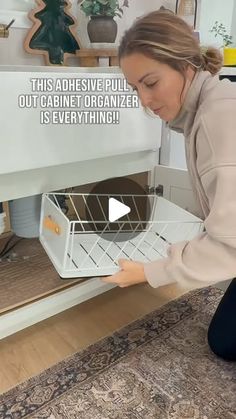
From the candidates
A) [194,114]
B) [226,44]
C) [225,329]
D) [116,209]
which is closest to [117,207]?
[116,209]

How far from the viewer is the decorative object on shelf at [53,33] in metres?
1.22

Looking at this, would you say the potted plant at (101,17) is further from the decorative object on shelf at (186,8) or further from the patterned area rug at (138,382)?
the patterned area rug at (138,382)

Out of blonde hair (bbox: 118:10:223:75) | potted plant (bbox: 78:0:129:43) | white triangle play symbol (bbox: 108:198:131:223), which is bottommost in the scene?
white triangle play symbol (bbox: 108:198:131:223)

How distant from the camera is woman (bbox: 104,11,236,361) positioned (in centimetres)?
63

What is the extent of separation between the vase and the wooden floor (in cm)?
86

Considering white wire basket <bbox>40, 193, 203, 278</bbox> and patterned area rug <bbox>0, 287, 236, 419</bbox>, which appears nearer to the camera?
patterned area rug <bbox>0, 287, 236, 419</bbox>

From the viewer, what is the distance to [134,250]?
47.7 inches

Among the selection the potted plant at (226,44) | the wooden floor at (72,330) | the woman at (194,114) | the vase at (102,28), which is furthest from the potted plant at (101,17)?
the wooden floor at (72,330)

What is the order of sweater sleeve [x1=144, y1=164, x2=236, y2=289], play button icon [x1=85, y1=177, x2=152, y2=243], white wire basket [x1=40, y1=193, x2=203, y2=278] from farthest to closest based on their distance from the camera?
play button icon [x1=85, y1=177, x2=152, y2=243] → white wire basket [x1=40, y1=193, x2=203, y2=278] → sweater sleeve [x1=144, y1=164, x2=236, y2=289]

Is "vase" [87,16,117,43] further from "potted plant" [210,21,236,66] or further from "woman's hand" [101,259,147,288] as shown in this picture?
"woman's hand" [101,259,147,288]

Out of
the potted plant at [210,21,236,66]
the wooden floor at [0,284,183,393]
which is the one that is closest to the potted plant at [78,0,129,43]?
the potted plant at [210,21,236,66]

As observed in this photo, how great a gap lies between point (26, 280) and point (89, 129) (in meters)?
0.49

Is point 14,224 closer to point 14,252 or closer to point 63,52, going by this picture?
point 14,252

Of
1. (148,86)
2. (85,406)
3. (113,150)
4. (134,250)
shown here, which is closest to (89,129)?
(113,150)
